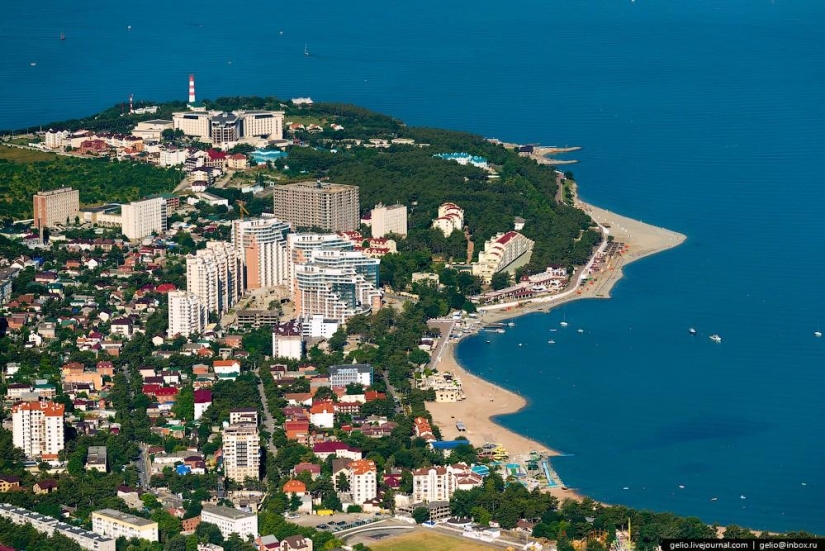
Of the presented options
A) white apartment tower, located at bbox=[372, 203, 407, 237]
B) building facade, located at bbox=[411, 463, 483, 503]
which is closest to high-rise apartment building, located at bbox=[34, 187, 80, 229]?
white apartment tower, located at bbox=[372, 203, 407, 237]

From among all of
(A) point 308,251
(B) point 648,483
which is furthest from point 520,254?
(B) point 648,483

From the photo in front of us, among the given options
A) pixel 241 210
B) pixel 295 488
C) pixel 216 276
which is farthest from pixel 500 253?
pixel 295 488

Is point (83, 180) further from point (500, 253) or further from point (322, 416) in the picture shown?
point (322, 416)

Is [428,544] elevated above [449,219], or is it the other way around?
[449,219]

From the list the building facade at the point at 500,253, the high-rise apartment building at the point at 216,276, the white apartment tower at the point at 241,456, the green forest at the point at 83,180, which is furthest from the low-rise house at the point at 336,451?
the green forest at the point at 83,180

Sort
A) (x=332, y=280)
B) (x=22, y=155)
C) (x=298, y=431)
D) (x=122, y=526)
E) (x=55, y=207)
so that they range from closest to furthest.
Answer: (x=122, y=526), (x=298, y=431), (x=332, y=280), (x=55, y=207), (x=22, y=155)

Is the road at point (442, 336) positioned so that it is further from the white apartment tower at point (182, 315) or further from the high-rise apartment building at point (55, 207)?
the high-rise apartment building at point (55, 207)

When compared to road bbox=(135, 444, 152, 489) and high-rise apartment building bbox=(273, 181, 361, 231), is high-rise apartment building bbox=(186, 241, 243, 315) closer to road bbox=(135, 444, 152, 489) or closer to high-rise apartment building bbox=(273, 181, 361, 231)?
high-rise apartment building bbox=(273, 181, 361, 231)
